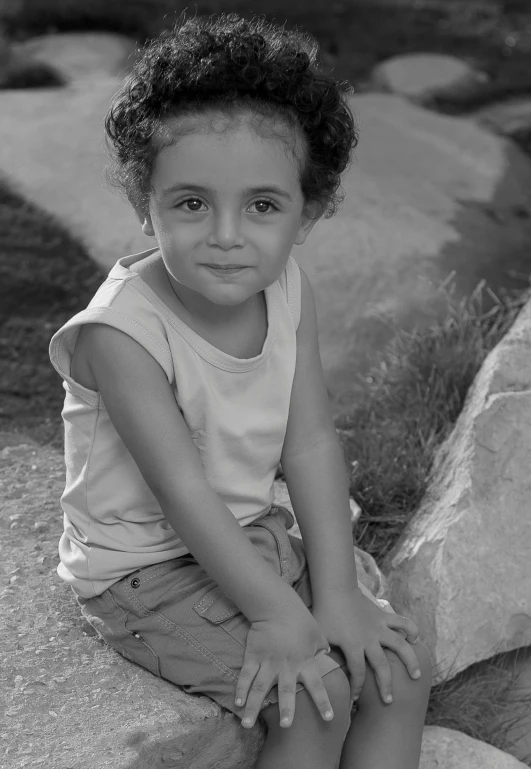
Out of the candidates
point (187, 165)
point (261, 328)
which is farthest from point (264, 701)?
point (187, 165)

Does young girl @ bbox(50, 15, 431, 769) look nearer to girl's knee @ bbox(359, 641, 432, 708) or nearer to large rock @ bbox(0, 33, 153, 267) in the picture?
girl's knee @ bbox(359, 641, 432, 708)

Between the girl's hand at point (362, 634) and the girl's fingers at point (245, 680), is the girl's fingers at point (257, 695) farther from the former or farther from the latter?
the girl's hand at point (362, 634)

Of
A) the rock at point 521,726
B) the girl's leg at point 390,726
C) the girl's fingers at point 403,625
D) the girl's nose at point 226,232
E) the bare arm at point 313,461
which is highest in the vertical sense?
the girl's nose at point 226,232

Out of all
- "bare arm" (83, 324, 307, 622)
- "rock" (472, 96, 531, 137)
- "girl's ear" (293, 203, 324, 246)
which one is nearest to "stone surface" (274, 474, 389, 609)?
"bare arm" (83, 324, 307, 622)

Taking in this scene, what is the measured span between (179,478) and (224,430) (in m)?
0.17

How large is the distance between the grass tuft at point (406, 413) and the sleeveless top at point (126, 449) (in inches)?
30.6

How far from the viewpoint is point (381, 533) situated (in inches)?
113

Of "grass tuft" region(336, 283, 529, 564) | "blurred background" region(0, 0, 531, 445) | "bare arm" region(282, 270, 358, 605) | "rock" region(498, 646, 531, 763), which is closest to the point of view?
"bare arm" region(282, 270, 358, 605)

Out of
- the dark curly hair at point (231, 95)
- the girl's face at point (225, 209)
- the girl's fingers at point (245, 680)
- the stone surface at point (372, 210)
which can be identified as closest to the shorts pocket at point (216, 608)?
the girl's fingers at point (245, 680)

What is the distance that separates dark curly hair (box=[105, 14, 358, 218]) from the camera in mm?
1915

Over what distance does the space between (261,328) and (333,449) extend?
31 cm

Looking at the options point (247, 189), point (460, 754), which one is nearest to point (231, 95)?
point (247, 189)

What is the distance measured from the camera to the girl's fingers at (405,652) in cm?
210

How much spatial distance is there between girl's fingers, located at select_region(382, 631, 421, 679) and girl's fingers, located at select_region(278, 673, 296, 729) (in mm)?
277
